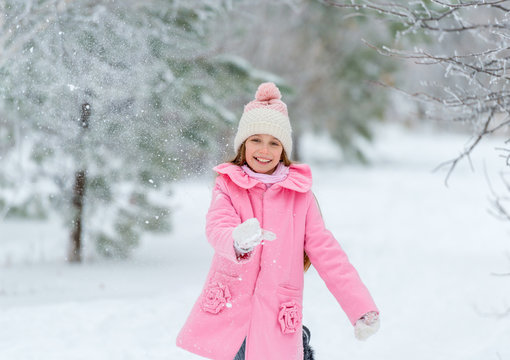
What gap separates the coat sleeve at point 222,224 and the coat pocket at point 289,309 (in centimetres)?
36

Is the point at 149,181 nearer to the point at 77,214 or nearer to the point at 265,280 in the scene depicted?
the point at 77,214

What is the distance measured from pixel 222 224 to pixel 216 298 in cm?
34

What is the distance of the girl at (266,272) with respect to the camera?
2639 mm

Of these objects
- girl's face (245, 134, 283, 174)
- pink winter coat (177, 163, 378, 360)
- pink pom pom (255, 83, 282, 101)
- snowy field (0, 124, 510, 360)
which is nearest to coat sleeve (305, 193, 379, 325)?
pink winter coat (177, 163, 378, 360)

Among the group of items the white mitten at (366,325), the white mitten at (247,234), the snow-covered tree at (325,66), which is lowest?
the white mitten at (366,325)

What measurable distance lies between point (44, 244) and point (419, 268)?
526cm

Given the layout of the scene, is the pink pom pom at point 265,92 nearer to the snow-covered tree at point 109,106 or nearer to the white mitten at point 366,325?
the white mitten at point 366,325

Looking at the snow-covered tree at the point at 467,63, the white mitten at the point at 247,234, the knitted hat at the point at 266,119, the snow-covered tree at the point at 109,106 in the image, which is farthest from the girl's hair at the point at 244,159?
the snow-covered tree at the point at 109,106

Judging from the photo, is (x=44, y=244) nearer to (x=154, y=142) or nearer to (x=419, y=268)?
(x=154, y=142)

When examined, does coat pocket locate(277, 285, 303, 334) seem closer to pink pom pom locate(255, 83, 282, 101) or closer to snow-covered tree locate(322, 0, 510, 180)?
pink pom pom locate(255, 83, 282, 101)

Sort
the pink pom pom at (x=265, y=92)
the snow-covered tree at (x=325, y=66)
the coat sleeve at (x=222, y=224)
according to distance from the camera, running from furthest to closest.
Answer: the snow-covered tree at (x=325, y=66), the pink pom pom at (x=265, y=92), the coat sleeve at (x=222, y=224)

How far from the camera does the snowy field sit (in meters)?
4.32

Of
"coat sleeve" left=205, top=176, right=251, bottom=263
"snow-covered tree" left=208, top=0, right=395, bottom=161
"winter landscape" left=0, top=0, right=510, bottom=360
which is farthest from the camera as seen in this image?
"snow-covered tree" left=208, top=0, right=395, bottom=161

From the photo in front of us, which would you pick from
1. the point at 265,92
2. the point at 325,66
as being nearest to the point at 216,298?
the point at 265,92
